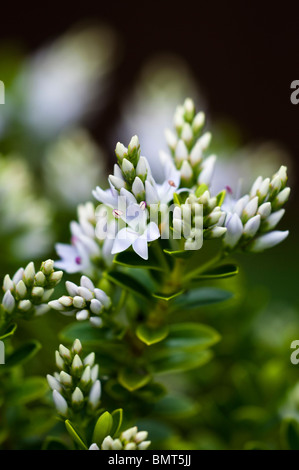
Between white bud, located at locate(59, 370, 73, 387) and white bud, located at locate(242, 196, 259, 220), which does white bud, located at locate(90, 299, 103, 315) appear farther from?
white bud, located at locate(242, 196, 259, 220)

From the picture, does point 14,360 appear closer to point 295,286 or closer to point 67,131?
point 67,131

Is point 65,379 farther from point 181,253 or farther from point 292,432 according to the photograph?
point 292,432

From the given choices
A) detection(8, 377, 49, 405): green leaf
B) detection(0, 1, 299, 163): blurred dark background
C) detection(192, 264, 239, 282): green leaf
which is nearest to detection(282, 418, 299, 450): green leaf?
detection(192, 264, 239, 282): green leaf

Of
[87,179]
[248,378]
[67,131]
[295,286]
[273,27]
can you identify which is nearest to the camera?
[248,378]

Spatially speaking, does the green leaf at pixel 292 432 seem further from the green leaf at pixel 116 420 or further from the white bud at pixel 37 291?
the white bud at pixel 37 291

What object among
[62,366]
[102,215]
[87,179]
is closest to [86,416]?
[62,366]

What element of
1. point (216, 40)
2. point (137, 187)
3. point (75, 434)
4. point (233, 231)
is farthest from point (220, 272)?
point (216, 40)
